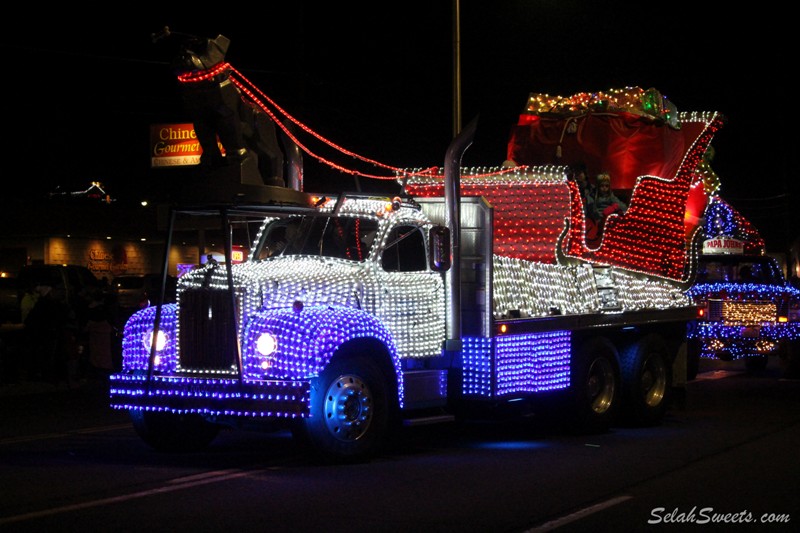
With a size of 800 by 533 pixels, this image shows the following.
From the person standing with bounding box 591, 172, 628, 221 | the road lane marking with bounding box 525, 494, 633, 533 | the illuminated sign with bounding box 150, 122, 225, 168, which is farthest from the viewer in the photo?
the illuminated sign with bounding box 150, 122, 225, 168

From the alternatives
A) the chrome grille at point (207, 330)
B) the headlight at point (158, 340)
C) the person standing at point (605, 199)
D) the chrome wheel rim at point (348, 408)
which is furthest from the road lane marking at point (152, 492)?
the person standing at point (605, 199)

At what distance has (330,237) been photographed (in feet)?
39.4

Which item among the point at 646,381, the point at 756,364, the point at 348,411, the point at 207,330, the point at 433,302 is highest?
the point at 433,302

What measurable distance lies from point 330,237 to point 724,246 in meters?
12.4

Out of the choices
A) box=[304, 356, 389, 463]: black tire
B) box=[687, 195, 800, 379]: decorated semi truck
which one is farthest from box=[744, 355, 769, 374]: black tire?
box=[304, 356, 389, 463]: black tire

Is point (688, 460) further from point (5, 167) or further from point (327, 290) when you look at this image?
point (5, 167)

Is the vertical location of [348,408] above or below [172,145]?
below

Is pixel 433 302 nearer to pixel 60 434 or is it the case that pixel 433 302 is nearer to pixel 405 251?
pixel 405 251

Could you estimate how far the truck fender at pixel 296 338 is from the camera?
1019 centimetres

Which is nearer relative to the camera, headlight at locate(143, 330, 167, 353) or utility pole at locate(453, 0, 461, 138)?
headlight at locate(143, 330, 167, 353)

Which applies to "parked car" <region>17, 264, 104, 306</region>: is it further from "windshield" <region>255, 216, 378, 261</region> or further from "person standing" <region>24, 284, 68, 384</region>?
"windshield" <region>255, 216, 378, 261</region>

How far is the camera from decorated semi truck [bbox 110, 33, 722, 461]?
34.5 feet

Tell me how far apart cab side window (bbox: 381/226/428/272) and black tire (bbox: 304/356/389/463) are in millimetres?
1413

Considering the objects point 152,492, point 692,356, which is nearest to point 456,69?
point 692,356
